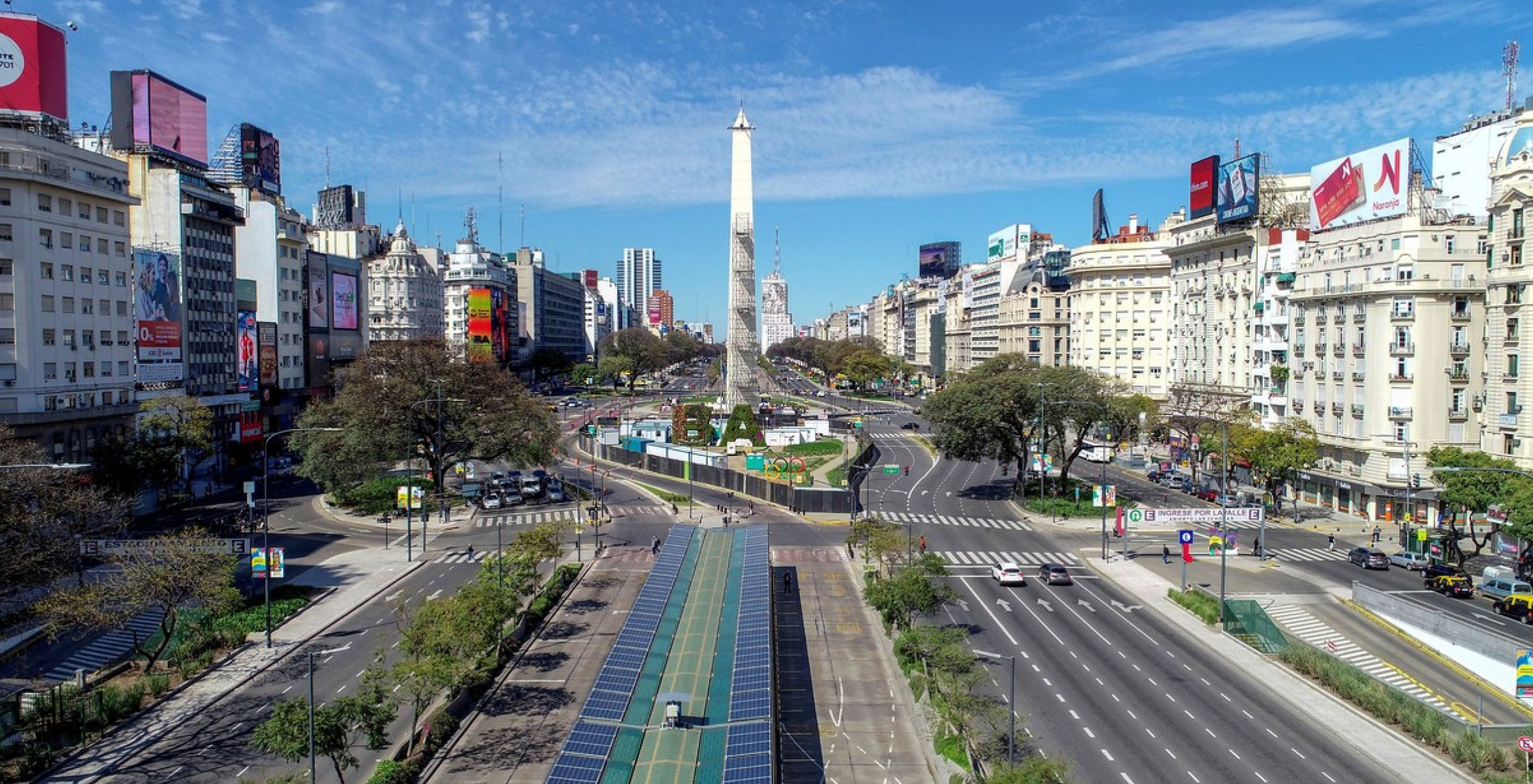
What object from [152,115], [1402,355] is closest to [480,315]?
[152,115]

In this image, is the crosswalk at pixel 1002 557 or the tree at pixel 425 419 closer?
the crosswalk at pixel 1002 557

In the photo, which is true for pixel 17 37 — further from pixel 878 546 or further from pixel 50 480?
pixel 878 546

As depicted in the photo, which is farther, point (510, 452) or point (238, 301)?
point (238, 301)

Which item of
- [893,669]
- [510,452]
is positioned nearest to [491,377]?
[510,452]

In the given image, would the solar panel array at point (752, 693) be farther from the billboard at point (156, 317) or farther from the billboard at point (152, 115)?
the billboard at point (152, 115)

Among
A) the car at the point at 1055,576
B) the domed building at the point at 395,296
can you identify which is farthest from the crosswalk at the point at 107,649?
the domed building at the point at 395,296

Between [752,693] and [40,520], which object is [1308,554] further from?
[40,520]
